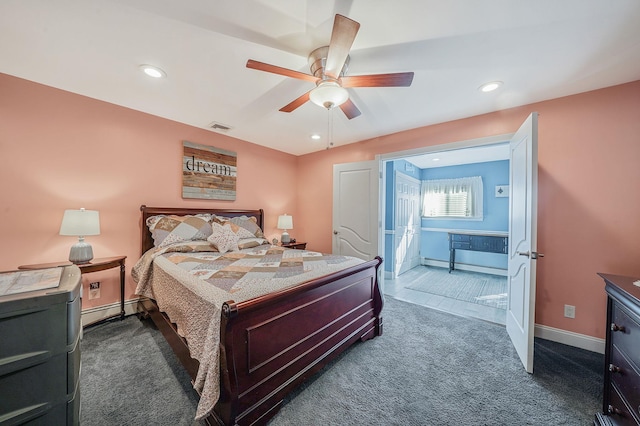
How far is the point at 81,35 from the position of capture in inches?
64.2

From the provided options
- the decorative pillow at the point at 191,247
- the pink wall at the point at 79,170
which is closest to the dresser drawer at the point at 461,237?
the decorative pillow at the point at 191,247

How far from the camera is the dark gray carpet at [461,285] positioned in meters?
3.50

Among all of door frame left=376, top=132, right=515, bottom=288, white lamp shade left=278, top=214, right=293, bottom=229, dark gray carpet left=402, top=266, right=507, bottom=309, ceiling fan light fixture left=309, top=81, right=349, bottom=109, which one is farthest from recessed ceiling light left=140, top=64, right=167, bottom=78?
dark gray carpet left=402, top=266, right=507, bottom=309

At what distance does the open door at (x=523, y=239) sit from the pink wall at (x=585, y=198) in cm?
33

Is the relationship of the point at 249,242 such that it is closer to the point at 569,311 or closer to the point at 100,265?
the point at 100,265

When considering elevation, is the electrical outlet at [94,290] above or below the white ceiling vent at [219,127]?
below

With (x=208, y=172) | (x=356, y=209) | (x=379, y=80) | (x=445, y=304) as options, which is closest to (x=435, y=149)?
(x=356, y=209)

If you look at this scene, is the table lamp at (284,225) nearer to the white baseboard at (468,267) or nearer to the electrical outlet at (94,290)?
the electrical outlet at (94,290)

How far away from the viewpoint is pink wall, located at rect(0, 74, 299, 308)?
2.18m

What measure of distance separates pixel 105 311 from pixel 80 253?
799 millimetres

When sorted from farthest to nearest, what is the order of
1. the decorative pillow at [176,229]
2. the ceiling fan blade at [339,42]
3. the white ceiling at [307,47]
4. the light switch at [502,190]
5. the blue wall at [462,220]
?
the light switch at [502,190], the blue wall at [462,220], the decorative pillow at [176,229], the white ceiling at [307,47], the ceiling fan blade at [339,42]

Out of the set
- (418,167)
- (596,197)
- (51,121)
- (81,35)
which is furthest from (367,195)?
(51,121)

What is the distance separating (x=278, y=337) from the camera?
4.92ft

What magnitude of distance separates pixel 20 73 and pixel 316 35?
107 inches
